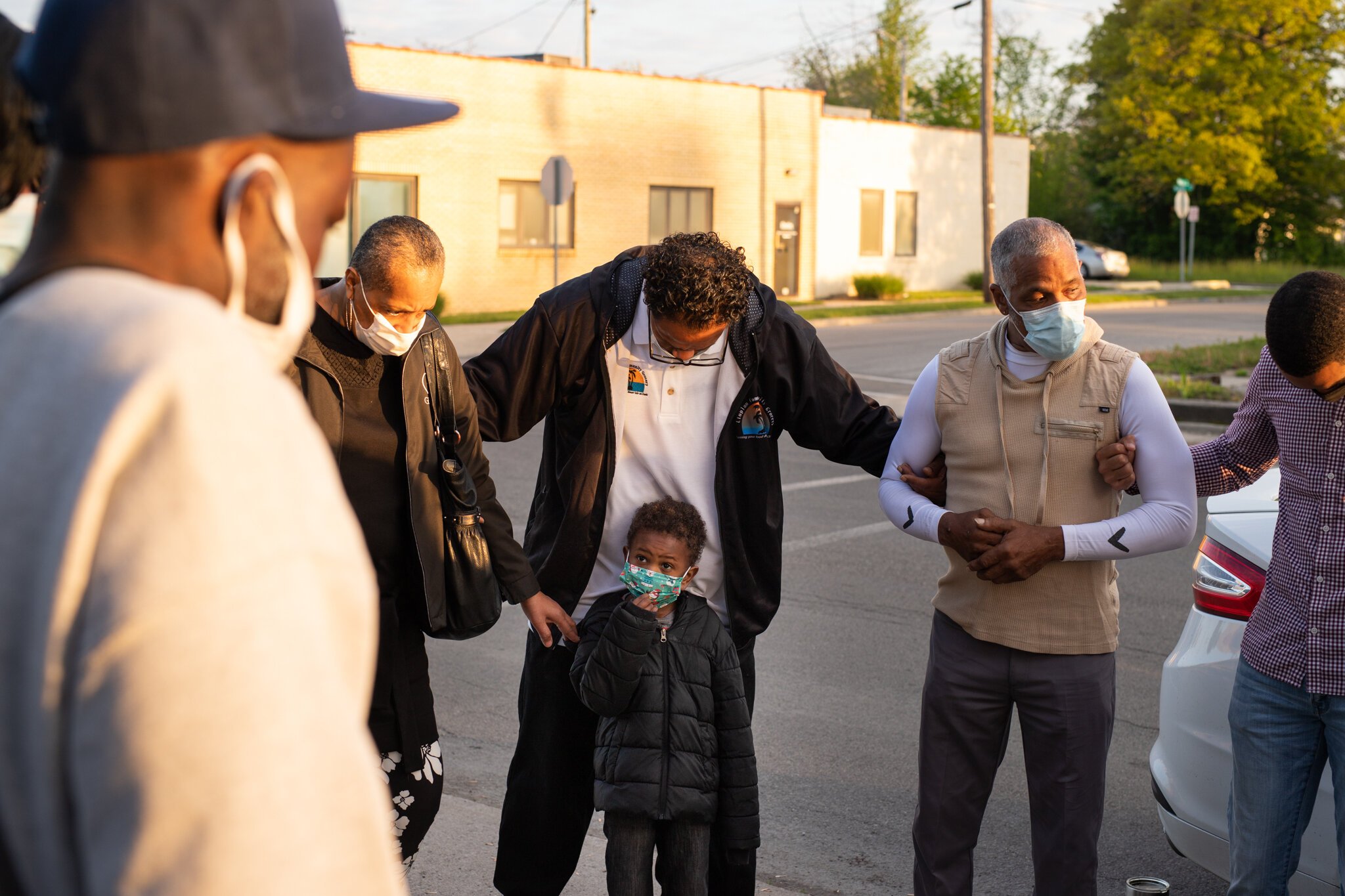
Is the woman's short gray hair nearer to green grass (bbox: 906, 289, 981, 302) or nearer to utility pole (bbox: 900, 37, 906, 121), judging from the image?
green grass (bbox: 906, 289, 981, 302)

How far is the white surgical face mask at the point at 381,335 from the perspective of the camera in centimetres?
351

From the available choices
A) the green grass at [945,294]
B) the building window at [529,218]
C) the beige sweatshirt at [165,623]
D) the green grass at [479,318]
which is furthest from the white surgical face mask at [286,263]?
the green grass at [945,294]

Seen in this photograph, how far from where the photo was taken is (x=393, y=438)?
359 centimetres

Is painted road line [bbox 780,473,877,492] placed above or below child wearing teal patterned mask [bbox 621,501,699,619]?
below

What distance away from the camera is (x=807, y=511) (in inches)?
387

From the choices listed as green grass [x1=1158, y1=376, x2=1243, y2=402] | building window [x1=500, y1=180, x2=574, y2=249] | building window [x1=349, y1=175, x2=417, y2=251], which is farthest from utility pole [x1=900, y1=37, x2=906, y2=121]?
green grass [x1=1158, y1=376, x2=1243, y2=402]

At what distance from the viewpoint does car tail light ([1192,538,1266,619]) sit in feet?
12.0

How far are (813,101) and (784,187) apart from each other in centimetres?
245

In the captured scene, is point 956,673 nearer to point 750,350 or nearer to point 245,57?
point 750,350

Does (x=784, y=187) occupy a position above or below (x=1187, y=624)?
above

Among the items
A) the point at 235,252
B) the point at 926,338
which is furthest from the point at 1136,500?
the point at 926,338

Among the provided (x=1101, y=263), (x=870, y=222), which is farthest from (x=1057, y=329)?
(x=1101, y=263)

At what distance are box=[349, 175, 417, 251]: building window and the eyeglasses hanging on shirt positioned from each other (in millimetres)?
24339

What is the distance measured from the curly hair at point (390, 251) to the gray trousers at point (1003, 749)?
180cm
